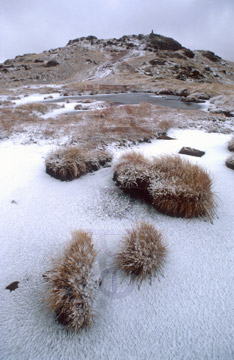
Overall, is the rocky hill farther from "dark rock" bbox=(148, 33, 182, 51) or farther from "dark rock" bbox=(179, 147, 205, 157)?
"dark rock" bbox=(179, 147, 205, 157)

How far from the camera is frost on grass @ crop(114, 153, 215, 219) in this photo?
3066 mm

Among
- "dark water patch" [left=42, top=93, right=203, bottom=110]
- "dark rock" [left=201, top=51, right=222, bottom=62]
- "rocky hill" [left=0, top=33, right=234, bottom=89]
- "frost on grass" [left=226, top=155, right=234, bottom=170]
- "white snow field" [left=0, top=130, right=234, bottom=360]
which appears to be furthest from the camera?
"dark rock" [left=201, top=51, right=222, bottom=62]

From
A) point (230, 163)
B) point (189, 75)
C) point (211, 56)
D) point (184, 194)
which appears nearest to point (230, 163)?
point (230, 163)

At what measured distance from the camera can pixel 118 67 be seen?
149 ft

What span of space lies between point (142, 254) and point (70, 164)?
281 centimetres

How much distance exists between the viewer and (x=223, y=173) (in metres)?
4.36

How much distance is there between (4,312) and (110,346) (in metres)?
1.14

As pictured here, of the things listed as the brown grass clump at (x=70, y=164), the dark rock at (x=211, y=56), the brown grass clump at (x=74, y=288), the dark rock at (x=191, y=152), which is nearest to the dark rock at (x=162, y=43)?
the dark rock at (x=211, y=56)

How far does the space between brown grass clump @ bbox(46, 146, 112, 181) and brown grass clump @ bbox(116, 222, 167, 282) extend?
2442 millimetres

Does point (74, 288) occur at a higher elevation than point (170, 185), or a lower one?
lower

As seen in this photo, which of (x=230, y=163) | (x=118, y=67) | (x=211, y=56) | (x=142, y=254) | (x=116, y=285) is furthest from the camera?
(x=211, y=56)

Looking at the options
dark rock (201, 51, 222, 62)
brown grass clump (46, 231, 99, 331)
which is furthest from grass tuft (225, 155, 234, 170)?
dark rock (201, 51, 222, 62)

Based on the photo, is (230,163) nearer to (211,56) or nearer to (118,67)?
(118,67)

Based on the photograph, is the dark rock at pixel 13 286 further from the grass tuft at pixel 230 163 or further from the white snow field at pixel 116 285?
the grass tuft at pixel 230 163
